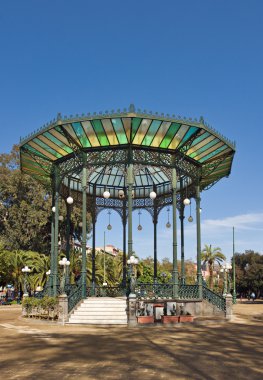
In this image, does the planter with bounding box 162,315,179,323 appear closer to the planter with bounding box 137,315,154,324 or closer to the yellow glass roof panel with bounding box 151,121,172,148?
the planter with bounding box 137,315,154,324

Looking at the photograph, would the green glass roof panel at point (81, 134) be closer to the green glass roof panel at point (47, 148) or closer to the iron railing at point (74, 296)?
the green glass roof panel at point (47, 148)

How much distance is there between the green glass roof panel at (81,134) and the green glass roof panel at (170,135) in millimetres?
4031

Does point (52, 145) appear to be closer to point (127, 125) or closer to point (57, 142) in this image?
point (57, 142)

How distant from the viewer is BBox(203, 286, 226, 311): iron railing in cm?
2291

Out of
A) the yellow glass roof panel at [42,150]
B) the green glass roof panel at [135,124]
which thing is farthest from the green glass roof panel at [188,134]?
the yellow glass roof panel at [42,150]

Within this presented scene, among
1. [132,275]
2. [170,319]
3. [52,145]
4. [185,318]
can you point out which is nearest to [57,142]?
[52,145]

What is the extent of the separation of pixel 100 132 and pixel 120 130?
1.03 m

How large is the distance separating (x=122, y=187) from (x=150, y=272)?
26.9 m

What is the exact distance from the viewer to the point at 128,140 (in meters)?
22.2

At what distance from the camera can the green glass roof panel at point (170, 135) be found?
21125mm

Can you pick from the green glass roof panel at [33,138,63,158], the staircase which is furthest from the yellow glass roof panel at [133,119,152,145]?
the staircase

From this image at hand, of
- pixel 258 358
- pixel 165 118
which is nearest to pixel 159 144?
pixel 165 118

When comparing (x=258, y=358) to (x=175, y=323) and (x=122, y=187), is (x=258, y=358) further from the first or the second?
(x=122, y=187)

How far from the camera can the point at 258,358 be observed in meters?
11.5
